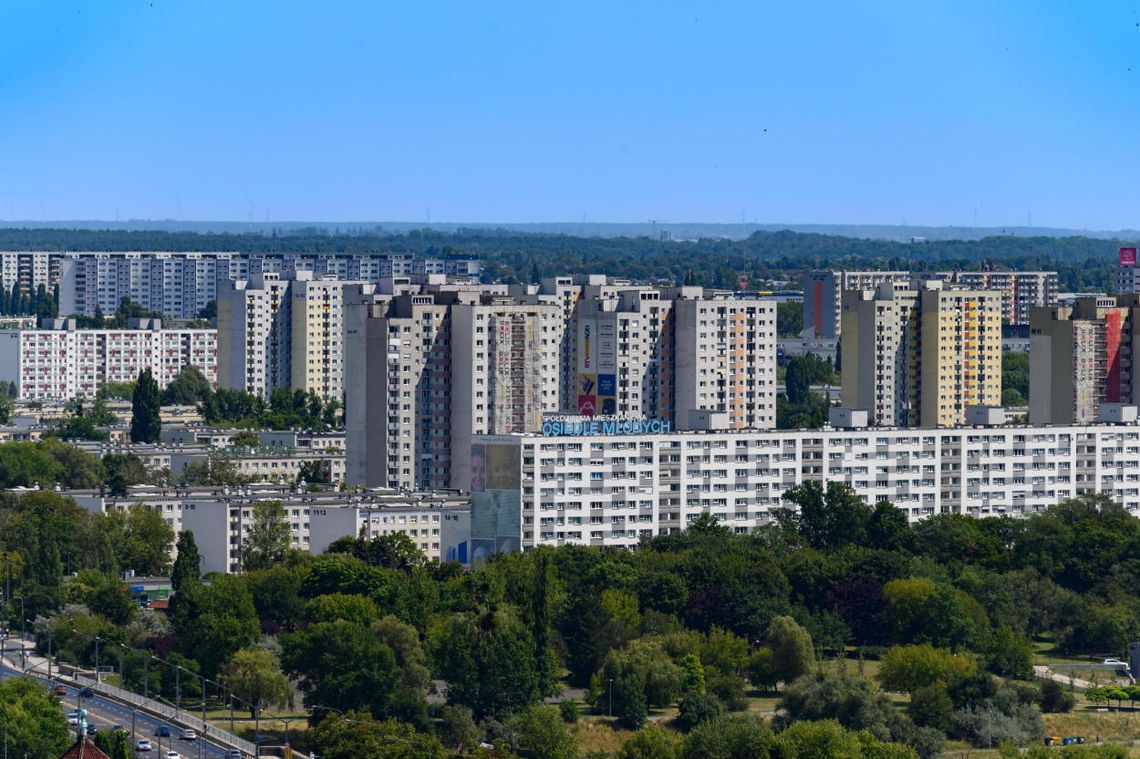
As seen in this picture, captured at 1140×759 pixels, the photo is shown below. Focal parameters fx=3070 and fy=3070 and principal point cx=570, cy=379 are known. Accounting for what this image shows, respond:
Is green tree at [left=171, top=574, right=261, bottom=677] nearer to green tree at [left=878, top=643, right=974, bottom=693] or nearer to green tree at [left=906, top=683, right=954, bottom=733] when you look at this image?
green tree at [left=878, top=643, right=974, bottom=693]

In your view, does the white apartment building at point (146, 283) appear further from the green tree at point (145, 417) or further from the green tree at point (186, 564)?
the green tree at point (186, 564)

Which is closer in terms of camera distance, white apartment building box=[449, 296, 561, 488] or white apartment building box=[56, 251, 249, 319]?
white apartment building box=[449, 296, 561, 488]

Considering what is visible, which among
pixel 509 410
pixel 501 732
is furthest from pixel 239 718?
pixel 509 410

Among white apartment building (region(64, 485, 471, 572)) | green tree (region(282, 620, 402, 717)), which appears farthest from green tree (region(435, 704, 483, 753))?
white apartment building (region(64, 485, 471, 572))

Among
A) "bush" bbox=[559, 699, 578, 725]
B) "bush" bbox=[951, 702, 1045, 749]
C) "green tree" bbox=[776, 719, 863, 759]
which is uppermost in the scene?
"green tree" bbox=[776, 719, 863, 759]

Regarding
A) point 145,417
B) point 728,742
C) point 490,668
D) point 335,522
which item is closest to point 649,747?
point 728,742

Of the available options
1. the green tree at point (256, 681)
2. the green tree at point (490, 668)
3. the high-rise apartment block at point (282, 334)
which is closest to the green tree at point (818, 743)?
the green tree at point (490, 668)

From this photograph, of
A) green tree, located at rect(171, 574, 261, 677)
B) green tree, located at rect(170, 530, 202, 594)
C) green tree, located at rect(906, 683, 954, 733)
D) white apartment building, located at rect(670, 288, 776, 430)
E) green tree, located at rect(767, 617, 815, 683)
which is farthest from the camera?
white apartment building, located at rect(670, 288, 776, 430)

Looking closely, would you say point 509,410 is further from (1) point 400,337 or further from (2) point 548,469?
(2) point 548,469

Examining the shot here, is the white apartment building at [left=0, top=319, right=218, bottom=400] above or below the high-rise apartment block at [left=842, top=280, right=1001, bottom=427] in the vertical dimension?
below
